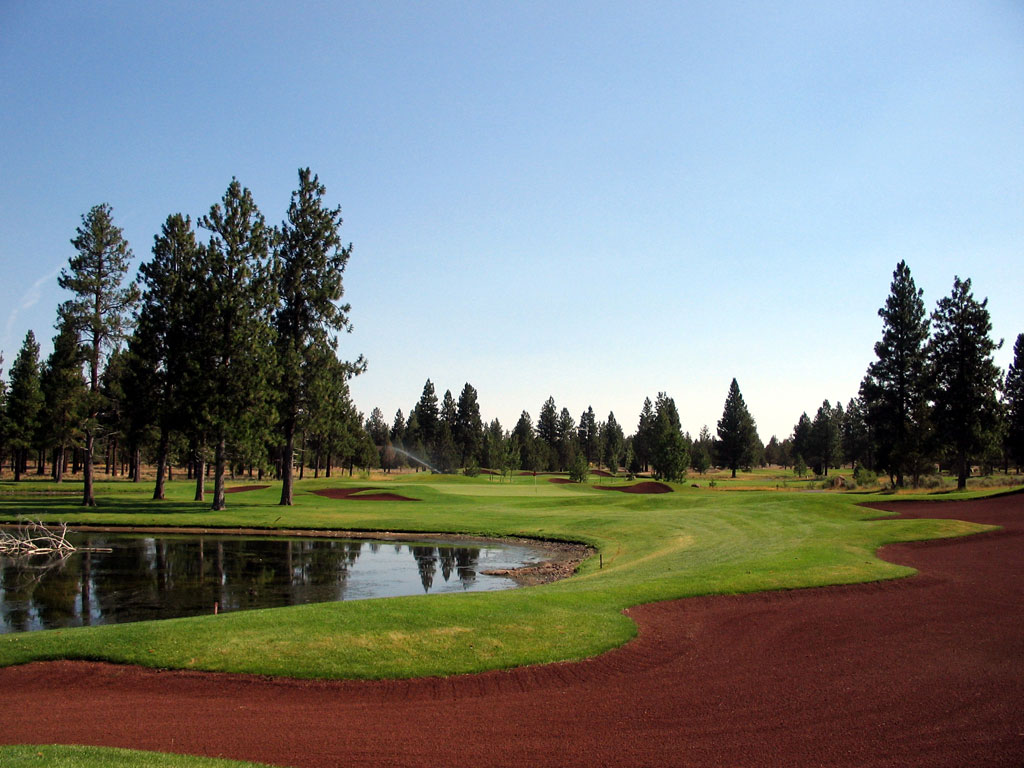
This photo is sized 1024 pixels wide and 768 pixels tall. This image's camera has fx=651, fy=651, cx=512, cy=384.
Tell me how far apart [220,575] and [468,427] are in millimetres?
111406

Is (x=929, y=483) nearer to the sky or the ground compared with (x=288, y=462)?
nearer to the ground

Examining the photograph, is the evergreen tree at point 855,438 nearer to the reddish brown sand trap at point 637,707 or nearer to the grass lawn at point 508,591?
the grass lawn at point 508,591

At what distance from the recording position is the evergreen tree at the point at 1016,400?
73562mm

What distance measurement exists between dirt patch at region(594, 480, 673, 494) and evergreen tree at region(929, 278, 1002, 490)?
23.1m

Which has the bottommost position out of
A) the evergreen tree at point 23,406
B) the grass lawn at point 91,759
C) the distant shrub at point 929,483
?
the distant shrub at point 929,483

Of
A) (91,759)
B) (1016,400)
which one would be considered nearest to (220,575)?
(91,759)

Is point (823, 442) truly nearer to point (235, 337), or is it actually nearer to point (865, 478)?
point (865, 478)

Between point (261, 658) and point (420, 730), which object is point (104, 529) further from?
point (420, 730)

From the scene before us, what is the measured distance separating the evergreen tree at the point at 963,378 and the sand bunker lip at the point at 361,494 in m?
43.8

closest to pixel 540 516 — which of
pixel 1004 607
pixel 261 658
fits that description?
pixel 1004 607

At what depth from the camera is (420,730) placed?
891 centimetres

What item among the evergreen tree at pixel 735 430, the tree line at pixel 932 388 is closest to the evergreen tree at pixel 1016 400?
the tree line at pixel 932 388

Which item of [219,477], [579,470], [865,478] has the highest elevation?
[219,477]

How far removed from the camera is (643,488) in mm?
62719
